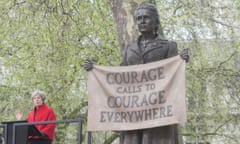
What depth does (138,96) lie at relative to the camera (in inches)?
205

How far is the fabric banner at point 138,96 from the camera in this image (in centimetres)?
506

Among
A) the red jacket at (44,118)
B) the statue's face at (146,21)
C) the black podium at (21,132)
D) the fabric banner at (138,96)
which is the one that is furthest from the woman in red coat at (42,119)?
the statue's face at (146,21)

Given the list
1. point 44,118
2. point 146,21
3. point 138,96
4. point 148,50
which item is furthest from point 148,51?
point 44,118

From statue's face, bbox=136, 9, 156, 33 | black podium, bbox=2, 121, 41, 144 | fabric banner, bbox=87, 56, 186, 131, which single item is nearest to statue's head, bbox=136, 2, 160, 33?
statue's face, bbox=136, 9, 156, 33

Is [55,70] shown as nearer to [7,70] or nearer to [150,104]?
[7,70]

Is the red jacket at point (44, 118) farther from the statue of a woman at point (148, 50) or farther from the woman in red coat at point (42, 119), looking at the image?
the statue of a woman at point (148, 50)

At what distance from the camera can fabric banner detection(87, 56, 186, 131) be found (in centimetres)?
506

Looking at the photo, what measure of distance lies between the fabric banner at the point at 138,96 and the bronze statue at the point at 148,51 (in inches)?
2.5

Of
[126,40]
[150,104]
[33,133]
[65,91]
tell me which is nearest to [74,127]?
[65,91]

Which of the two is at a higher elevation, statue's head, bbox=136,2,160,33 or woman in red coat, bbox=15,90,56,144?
statue's head, bbox=136,2,160,33

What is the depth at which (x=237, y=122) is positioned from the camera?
13836 mm

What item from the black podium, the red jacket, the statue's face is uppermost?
the statue's face

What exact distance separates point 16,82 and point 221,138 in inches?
225

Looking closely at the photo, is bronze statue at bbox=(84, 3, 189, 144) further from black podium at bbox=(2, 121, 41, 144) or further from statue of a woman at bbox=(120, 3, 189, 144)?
black podium at bbox=(2, 121, 41, 144)
